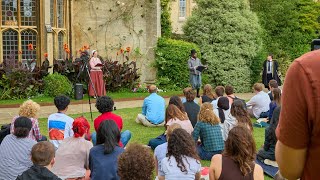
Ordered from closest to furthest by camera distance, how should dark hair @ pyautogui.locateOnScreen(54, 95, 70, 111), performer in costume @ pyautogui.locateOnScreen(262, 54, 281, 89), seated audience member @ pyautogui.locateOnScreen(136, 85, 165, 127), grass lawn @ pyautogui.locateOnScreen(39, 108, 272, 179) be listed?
dark hair @ pyautogui.locateOnScreen(54, 95, 70, 111) → grass lawn @ pyautogui.locateOnScreen(39, 108, 272, 179) → seated audience member @ pyautogui.locateOnScreen(136, 85, 165, 127) → performer in costume @ pyautogui.locateOnScreen(262, 54, 281, 89)

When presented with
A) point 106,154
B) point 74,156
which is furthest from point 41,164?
point 74,156

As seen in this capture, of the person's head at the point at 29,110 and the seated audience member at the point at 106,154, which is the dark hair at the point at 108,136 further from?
the person's head at the point at 29,110

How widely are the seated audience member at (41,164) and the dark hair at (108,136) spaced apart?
938 millimetres

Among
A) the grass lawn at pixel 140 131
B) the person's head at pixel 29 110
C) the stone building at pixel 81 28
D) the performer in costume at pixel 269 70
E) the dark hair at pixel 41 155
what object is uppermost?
the stone building at pixel 81 28

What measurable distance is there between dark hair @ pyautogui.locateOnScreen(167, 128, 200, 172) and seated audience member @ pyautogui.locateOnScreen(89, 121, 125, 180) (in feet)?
1.94

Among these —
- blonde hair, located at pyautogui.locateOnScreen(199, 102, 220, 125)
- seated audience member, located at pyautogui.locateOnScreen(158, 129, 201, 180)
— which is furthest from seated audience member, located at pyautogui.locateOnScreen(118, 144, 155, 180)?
blonde hair, located at pyautogui.locateOnScreen(199, 102, 220, 125)

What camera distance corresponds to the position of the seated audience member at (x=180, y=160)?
5602mm

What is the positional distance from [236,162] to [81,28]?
1685cm

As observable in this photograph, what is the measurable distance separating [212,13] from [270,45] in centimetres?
620

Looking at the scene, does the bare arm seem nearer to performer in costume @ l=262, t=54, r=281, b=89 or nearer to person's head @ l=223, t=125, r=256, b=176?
person's head @ l=223, t=125, r=256, b=176

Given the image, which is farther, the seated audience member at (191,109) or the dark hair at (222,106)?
the seated audience member at (191,109)

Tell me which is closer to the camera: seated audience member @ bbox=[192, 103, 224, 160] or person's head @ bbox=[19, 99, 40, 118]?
person's head @ bbox=[19, 99, 40, 118]

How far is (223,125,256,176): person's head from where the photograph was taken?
490 cm

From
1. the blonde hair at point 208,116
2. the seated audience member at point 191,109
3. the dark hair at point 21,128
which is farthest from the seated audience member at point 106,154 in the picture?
the seated audience member at point 191,109
